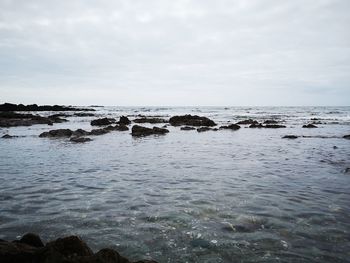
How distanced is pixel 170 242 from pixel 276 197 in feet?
12.8

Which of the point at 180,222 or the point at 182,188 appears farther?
the point at 182,188

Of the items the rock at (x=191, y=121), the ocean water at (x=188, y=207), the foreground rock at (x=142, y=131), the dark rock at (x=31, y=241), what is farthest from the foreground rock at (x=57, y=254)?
the rock at (x=191, y=121)

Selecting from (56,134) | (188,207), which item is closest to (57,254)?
(188,207)

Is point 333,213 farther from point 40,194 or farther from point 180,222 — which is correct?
point 40,194

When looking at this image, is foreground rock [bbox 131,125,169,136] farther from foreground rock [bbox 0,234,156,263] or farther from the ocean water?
foreground rock [bbox 0,234,156,263]

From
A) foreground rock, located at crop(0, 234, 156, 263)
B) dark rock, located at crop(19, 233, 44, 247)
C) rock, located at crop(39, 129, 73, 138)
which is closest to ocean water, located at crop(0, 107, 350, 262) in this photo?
dark rock, located at crop(19, 233, 44, 247)

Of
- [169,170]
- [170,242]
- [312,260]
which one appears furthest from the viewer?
[169,170]

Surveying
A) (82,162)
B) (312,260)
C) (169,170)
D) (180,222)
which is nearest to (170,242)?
(180,222)

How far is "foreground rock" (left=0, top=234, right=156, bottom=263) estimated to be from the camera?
3.47m

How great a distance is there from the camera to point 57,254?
350cm

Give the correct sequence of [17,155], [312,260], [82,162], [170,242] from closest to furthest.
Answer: [312,260] → [170,242] → [82,162] → [17,155]

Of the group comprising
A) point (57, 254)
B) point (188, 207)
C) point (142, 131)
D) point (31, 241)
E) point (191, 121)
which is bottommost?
point (188, 207)

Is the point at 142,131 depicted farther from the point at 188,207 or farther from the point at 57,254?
the point at 57,254

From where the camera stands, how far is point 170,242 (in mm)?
5551
